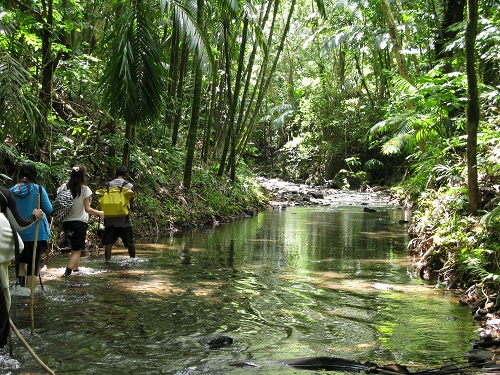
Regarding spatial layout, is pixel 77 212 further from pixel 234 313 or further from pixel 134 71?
pixel 134 71

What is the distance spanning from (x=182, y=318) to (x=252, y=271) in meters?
2.92

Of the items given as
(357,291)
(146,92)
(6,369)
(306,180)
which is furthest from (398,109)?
(306,180)

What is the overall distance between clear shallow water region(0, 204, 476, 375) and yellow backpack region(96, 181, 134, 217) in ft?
2.92

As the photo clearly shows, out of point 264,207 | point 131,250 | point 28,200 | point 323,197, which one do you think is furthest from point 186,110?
point 28,200

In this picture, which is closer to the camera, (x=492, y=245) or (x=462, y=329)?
(x=462, y=329)

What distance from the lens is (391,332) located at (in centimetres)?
537

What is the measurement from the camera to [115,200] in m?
8.50

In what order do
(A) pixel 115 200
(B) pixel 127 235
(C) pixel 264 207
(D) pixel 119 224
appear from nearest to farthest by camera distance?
(A) pixel 115 200 < (D) pixel 119 224 < (B) pixel 127 235 < (C) pixel 264 207

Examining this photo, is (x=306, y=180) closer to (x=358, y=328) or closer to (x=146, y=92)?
(x=146, y=92)

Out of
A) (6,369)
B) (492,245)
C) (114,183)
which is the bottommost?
(6,369)

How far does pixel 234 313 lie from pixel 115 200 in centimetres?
344

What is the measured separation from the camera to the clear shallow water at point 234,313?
14.8 ft

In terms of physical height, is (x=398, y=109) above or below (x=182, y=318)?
above

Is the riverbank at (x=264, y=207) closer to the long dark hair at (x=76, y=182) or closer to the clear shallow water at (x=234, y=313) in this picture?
the clear shallow water at (x=234, y=313)
